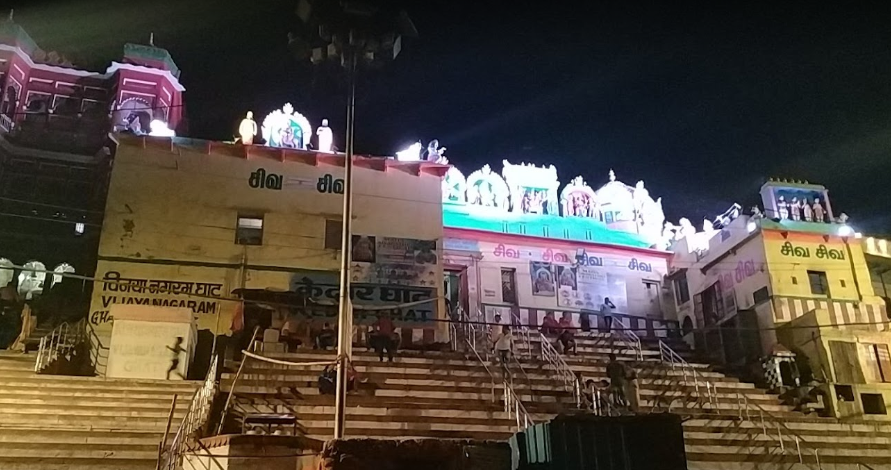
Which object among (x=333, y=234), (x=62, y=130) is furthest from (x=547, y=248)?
(x=62, y=130)

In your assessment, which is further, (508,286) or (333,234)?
(508,286)

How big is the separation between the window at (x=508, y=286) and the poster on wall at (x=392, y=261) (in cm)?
416

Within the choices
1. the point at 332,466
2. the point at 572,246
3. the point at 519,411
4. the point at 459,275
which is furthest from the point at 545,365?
the point at 332,466

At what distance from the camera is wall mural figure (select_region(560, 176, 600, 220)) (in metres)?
29.1

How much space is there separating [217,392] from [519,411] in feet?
20.0

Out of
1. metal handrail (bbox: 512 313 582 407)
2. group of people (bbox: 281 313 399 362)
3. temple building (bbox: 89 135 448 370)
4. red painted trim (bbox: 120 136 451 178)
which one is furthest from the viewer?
red painted trim (bbox: 120 136 451 178)

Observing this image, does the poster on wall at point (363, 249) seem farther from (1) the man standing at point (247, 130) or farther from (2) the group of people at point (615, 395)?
(2) the group of people at point (615, 395)

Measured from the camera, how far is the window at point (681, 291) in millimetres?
27500

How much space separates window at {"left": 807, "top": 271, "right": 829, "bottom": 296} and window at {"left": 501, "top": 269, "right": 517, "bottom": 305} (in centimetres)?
1014

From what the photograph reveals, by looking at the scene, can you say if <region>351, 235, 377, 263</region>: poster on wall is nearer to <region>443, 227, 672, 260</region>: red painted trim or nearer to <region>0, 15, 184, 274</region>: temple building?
<region>443, 227, 672, 260</region>: red painted trim

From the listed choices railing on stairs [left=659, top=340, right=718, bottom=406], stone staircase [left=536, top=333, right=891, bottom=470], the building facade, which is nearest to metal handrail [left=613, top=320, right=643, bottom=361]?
railing on stairs [left=659, top=340, right=718, bottom=406]

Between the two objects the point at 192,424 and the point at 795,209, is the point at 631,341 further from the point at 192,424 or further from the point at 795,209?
the point at 192,424

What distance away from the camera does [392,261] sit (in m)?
22.9

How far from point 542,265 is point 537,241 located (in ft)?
3.20
